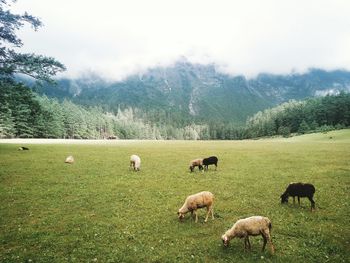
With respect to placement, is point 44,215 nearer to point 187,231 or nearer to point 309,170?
point 187,231

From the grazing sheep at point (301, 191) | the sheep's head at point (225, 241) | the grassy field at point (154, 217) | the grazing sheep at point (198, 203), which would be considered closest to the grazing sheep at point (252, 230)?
the sheep's head at point (225, 241)

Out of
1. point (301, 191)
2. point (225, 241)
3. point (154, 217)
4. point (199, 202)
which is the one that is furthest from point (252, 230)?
point (301, 191)

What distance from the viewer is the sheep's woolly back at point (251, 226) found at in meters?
15.0

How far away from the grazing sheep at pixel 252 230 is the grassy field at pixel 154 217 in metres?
0.58

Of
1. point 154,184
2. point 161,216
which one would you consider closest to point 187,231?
point 161,216

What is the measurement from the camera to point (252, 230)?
49.3ft

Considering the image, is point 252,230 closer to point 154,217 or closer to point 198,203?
point 198,203

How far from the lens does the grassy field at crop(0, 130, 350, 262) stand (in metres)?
15.4

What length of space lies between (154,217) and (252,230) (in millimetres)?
7760

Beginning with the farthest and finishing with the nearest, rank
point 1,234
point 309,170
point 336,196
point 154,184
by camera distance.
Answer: point 309,170
point 154,184
point 336,196
point 1,234

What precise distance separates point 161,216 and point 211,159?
67.6 ft

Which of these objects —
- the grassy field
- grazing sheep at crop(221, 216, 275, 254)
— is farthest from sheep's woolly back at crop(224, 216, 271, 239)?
the grassy field

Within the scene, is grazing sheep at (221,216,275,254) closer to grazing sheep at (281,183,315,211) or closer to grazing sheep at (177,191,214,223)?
grazing sheep at (177,191,214,223)

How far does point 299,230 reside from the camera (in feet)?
59.5
